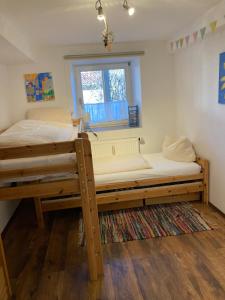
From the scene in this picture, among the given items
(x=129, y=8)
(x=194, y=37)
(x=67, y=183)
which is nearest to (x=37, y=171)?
(x=67, y=183)

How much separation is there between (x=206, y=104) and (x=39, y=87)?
2.24 meters

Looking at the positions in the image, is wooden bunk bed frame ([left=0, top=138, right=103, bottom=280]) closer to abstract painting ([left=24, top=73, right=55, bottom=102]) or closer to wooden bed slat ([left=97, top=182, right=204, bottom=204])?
wooden bed slat ([left=97, top=182, right=204, bottom=204])

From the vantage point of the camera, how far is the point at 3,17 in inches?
83.3

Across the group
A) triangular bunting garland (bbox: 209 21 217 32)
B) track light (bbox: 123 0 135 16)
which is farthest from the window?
track light (bbox: 123 0 135 16)

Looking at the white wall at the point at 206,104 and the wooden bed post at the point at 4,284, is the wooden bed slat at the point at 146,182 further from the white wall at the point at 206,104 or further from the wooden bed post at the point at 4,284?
the wooden bed post at the point at 4,284

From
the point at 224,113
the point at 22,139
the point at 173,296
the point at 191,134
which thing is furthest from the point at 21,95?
the point at 173,296

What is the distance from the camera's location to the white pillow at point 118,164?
311 centimetres

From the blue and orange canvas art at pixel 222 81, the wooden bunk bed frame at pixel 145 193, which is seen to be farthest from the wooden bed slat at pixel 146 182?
the blue and orange canvas art at pixel 222 81

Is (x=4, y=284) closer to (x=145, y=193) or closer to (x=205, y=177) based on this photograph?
(x=145, y=193)

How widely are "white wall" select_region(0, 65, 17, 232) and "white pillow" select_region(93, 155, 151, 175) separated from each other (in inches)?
44.3

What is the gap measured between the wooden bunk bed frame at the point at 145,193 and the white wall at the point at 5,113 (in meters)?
0.39

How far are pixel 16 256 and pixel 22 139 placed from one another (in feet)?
3.94

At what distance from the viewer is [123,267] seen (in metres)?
2.11

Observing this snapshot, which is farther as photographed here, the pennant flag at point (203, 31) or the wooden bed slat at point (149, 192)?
the wooden bed slat at point (149, 192)
